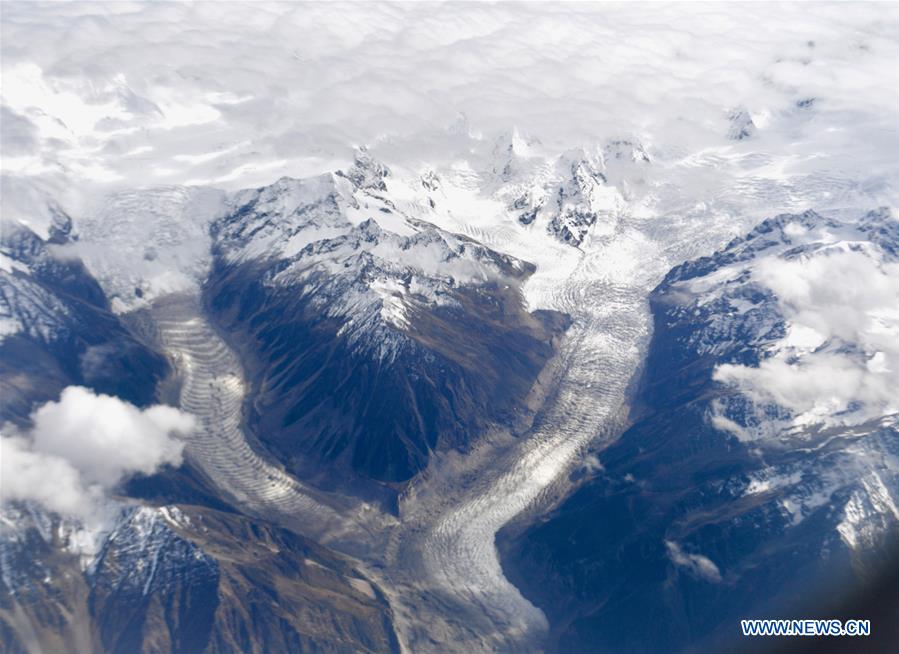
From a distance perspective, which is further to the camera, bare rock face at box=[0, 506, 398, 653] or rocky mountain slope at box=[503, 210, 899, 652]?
rocky mountain slope at box=[503, 210, 899, 652]

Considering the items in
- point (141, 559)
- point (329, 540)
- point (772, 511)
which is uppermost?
point (772, 511)

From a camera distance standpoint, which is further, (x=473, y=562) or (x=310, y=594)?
(x=473, y=562)

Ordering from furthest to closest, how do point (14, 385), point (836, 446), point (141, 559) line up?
point (14, 385)
point (836, 446)
point (141, 559)

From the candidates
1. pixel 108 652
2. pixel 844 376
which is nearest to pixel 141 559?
pixel 108 652

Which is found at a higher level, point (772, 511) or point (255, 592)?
point (772, 511)

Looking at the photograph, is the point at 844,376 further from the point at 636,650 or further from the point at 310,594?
the point at 310,594

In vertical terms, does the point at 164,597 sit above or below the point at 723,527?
below

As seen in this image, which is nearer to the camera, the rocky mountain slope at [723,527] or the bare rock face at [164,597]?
the bare rock face at [164,597]

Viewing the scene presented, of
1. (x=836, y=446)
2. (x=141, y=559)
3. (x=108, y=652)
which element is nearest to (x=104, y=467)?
(x=141, y=559)

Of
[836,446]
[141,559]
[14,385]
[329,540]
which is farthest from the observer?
[14,385]

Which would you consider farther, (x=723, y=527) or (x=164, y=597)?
(x=723, y=527)
